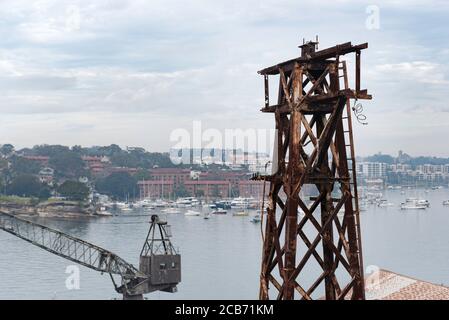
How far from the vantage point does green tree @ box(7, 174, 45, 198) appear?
167 meters

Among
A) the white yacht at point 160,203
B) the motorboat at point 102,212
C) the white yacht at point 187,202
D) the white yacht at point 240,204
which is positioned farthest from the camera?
the white yacht at point 187,202

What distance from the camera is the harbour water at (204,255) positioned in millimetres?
58000

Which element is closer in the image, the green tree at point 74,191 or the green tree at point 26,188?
the green tree at point 74,191

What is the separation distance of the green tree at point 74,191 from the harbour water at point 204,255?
2122 centimetres

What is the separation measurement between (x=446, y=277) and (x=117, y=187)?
5584 inches

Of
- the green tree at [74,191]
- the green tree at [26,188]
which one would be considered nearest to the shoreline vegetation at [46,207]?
the green tree at [74,191]

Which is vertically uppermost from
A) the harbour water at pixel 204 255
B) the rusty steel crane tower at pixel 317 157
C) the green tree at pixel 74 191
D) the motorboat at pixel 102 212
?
the rusty steel crane tower at pixel 317 157

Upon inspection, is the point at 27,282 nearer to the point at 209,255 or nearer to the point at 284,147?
the point at 209,255

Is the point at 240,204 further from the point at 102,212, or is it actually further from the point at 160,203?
the point at 102,212

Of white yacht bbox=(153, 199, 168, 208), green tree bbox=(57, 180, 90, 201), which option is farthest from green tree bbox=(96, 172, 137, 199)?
green tree bbox=(57, 180, 90, 201)

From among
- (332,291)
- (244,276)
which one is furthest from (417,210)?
(332,291)

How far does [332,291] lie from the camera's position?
1037 centimetres

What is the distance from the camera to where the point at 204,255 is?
7988 cm

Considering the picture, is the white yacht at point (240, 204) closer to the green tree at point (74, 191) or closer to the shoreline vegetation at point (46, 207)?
the green tree at point (74, 191)
